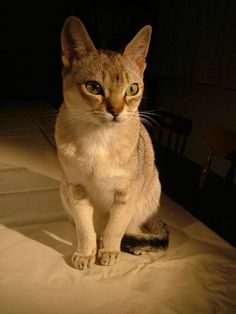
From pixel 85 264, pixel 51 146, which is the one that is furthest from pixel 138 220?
pixel 51 146

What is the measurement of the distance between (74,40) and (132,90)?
21cm

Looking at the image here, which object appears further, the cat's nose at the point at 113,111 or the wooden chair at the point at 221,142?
the wooden chair at the point at 221,142

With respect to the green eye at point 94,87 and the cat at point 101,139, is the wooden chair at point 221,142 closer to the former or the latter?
the cat at point 101,139

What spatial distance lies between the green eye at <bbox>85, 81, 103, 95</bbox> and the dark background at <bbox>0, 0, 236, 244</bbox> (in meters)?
1.03

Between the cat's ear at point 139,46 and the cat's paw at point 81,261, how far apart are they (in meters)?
0.57

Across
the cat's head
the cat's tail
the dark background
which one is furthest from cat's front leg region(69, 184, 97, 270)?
the dark background

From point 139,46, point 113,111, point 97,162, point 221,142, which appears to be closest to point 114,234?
point 97,162

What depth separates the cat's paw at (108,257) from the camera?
868 mm

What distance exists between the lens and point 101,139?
854 mm

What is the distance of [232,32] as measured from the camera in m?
2.09

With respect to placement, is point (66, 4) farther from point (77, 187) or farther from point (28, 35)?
point (77, 187)

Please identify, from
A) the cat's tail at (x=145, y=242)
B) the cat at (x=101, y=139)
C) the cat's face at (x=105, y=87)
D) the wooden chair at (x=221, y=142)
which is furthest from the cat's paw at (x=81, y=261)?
the wooden chair at (x=221, y=142)

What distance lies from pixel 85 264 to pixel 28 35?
11.1 ft

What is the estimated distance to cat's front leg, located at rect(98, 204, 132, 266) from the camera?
0.87m
